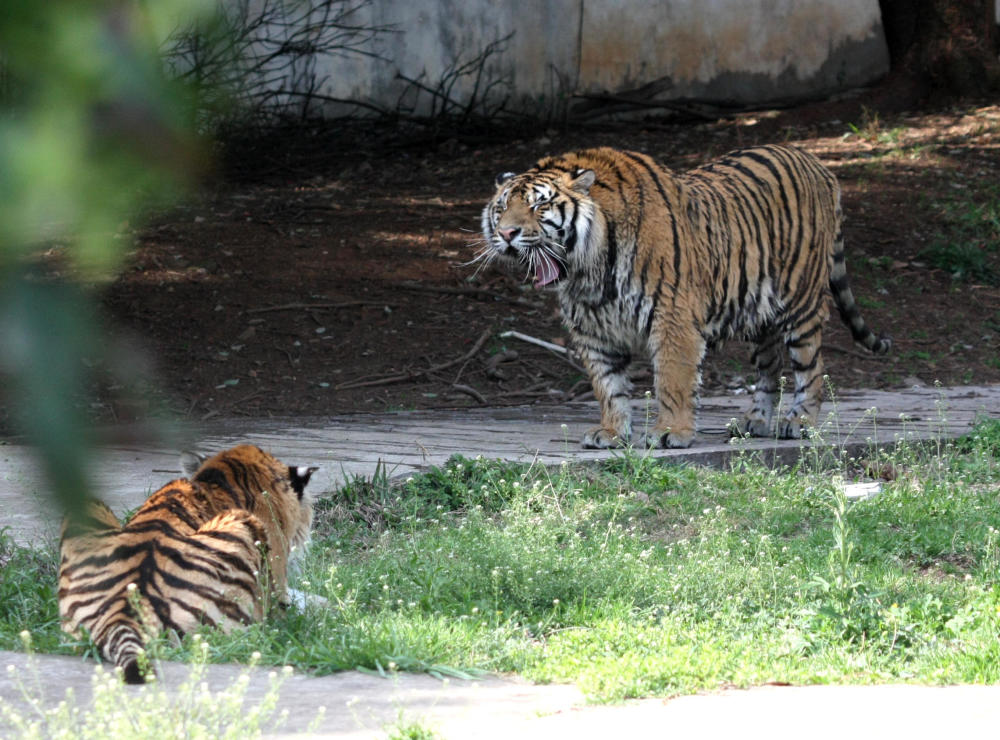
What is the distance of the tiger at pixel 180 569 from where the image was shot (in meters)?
3.14

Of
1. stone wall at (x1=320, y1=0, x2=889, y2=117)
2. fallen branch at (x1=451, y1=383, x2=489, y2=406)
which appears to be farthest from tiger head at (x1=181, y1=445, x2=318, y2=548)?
stone wall at (x1=320, y1=0, x2=889, y2=117)

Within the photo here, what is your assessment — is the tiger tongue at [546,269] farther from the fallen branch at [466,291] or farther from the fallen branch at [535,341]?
the fallen branch at [466,291]

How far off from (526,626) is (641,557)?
0.66m

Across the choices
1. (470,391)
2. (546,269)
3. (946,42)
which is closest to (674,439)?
(546,269)

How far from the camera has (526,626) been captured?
12.0ft

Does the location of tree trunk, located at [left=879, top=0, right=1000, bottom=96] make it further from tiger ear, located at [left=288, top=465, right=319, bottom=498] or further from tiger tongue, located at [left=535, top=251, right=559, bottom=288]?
tiger ear, located at [left=288, top=465, right=319, bottom=498]

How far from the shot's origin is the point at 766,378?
23.1 ft

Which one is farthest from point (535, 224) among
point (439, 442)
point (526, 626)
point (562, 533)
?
point (526, 626)

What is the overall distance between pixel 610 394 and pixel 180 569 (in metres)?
3.39

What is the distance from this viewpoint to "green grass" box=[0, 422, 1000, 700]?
128 inches

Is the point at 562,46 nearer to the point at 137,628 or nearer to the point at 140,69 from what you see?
the point at 137,628

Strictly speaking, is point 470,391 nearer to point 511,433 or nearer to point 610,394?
point 511,433

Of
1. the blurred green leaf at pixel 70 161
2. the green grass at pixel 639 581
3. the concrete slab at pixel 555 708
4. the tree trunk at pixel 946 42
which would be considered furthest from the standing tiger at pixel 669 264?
the tree trunk at pixel 946 42

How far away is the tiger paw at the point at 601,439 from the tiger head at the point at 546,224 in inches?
31.1
